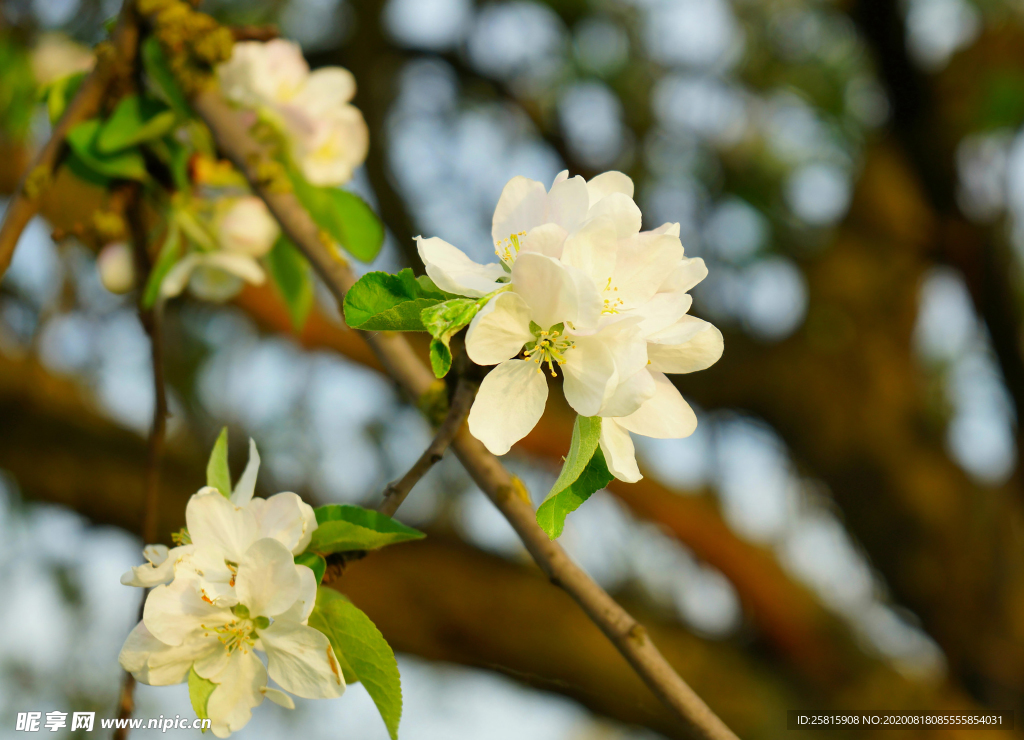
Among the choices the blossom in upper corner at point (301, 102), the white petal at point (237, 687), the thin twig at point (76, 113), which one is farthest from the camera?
the blossom in upper corner at point (301, 102)

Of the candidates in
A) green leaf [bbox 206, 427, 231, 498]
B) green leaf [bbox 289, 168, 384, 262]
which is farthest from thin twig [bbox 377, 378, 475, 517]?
green leaf [bbox 289, 168, 384, 262]

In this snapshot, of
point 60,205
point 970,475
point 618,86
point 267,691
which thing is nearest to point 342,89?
point 267,691

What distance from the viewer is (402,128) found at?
2.16 meters

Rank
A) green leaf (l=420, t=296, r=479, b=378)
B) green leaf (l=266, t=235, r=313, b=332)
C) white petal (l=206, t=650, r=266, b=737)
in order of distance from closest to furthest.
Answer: green leaf (l=420, t=296, r=479, b=378), white petal (l=206, t=650, r=266, b=737), green leaf (l=266, t=235, r=313, b=332)

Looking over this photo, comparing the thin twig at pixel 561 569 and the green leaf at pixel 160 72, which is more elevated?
the green leaf at pixel 160 72

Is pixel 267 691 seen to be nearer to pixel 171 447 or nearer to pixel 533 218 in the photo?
pixel 533 218

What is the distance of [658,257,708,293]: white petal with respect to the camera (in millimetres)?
375

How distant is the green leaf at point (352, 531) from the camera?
41 centimetres

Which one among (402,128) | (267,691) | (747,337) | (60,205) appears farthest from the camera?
(402,128)

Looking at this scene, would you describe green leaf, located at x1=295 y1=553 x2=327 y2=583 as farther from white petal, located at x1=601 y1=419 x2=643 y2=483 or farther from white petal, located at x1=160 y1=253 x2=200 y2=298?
white petal, located at x1=160 y1=253 x2=200 y2=298

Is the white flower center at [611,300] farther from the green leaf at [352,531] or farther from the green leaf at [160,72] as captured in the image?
the green leaf at [160,72]

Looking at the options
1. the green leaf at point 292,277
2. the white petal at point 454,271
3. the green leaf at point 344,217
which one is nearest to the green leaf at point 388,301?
the white petal at point 454,271

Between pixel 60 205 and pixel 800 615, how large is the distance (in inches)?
78.5

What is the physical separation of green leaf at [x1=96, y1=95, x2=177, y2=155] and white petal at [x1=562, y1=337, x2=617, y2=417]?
57 cm
